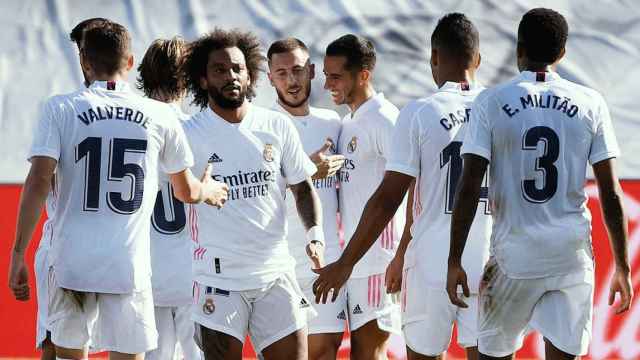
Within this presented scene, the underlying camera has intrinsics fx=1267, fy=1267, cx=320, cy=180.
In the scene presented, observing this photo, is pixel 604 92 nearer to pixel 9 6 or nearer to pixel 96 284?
pixel 9 6

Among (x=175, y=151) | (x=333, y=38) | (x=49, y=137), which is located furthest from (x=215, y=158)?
(x=333, y=38)

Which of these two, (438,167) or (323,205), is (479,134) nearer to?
(438,167)

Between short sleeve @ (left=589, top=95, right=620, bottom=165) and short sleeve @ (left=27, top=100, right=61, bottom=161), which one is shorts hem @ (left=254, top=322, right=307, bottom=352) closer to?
short sleeve @ (left=27, top=100, right=61, bottom=161)

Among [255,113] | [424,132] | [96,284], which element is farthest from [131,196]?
[424,132]

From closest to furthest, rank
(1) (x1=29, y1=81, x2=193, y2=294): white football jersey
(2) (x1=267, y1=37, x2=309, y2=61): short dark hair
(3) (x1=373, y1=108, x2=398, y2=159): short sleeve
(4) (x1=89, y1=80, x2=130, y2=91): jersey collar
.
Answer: (1) (x1=29, y1=81, x2=193, y2=294): white football jersey, (4) (x1=89, y1=80, x2=130, y2=91): jersey collar, (3) (x1=373, y1=108, x2=398, y2=159): short sleeve, (2) (x1=267, y1=37, x2=309, y2=61): short dark hair

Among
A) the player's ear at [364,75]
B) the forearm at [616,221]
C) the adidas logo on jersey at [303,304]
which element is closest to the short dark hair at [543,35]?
the forearm at [616,221]

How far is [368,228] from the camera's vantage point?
5926 millimetres

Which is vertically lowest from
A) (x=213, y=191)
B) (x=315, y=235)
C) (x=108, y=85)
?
(x=315, y=235)

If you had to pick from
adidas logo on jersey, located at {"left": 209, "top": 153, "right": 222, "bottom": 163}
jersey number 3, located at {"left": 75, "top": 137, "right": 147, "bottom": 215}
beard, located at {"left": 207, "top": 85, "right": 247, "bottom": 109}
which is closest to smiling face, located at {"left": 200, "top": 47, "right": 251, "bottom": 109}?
beard, located at {"left": 207, "top": 85, "right": 247, "bottom": 109}

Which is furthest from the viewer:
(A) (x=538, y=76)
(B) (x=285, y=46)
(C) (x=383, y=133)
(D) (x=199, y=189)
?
(B) (x=285, y=46)

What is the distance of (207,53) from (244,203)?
0.83 m

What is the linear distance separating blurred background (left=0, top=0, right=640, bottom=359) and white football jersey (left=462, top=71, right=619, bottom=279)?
15.5 feet

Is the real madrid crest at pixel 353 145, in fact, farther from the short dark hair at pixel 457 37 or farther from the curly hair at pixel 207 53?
the short dark hair at pixel 457 37

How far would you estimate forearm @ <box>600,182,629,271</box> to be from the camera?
17.4ft
